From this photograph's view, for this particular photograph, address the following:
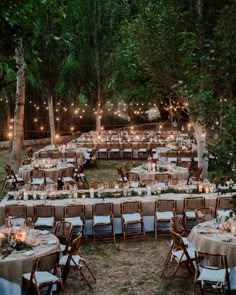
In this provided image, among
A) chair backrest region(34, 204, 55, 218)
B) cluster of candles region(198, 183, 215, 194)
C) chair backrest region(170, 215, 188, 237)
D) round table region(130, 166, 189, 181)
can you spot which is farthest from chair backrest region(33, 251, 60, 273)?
round table region(130, 166, 189, 181)

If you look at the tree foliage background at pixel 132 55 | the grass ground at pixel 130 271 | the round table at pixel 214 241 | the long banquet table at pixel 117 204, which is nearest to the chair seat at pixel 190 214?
the long banquet table at pixel 117 204

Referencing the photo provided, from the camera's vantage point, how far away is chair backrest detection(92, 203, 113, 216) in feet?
36.5

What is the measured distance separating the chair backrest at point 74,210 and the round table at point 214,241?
2921 millimetres

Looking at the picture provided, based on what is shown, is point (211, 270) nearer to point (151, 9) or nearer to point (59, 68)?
point (151, 9)

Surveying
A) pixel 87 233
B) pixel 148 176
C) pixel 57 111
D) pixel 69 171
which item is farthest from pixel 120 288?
pixel 57 111

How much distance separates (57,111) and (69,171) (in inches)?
786

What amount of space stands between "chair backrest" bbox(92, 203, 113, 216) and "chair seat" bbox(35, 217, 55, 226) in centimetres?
98

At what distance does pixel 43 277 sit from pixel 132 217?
3.91 meters

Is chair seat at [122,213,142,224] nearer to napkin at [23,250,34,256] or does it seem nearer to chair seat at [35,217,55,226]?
chair seat at [35,217,55,226]

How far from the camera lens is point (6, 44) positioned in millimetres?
4648

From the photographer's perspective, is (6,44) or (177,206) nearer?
(6,44)

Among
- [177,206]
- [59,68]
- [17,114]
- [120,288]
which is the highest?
[59,68]

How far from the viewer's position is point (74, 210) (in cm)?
1102

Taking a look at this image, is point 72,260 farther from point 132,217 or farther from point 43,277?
point 132,217
